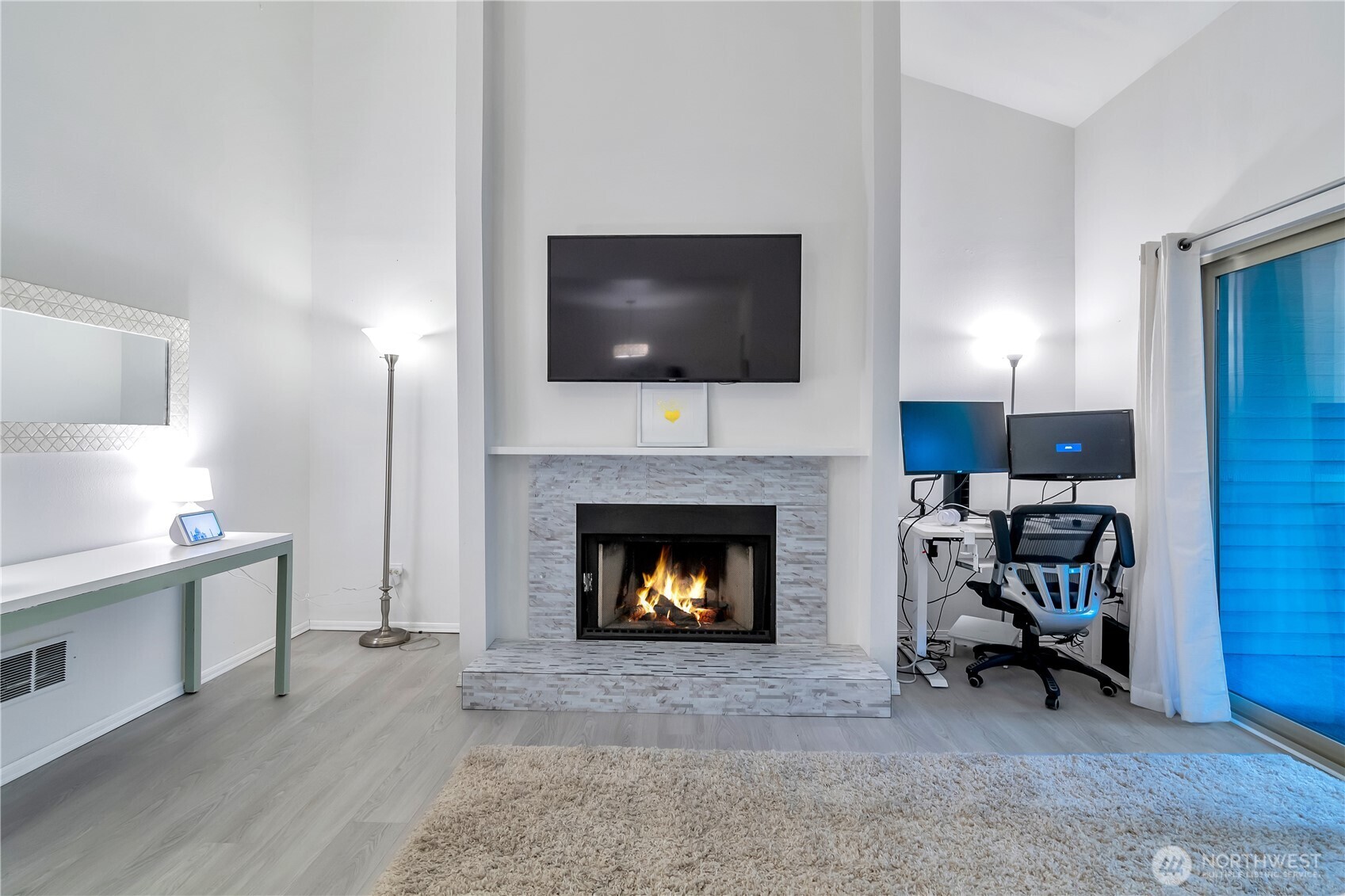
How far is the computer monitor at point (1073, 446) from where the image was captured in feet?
10.1

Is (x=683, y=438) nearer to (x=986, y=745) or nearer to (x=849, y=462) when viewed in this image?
(x=849, y=462)

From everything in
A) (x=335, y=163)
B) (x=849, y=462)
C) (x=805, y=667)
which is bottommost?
(x=805, y=667)

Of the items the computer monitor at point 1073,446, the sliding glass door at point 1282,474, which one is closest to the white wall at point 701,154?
the computer monitor at point 1073,446

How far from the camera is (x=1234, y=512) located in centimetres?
276

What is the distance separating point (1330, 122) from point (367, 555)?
480 cm

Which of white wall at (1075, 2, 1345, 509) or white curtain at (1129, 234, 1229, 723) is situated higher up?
white wall at (1075, 2, 1345, 509)

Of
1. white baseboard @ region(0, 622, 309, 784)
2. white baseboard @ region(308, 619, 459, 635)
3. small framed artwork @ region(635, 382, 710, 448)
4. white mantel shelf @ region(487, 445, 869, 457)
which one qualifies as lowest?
white baseboard @ region(0, 622, 309, 784)

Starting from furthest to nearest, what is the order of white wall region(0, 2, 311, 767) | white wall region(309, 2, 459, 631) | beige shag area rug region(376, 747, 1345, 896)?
white wall region(309, 2, 459, 631)
white wall region(0, 2, 311, 767)
beige shag area rug region(376, 747, 1345, 896)

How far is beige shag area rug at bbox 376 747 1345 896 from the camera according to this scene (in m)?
1.64

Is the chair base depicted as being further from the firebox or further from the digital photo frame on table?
the digital photo frame on table

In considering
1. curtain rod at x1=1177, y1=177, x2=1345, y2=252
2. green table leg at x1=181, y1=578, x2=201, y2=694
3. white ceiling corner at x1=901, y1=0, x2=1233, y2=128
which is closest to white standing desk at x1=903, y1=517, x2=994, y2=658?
curtain rod at x1=1177, y1=177, x2=1345, y2=252

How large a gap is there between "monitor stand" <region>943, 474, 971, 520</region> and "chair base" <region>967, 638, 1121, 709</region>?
2.34 ft

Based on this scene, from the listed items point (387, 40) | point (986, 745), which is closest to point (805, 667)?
point (986, 745)

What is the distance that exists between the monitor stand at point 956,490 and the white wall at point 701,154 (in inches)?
29.4
